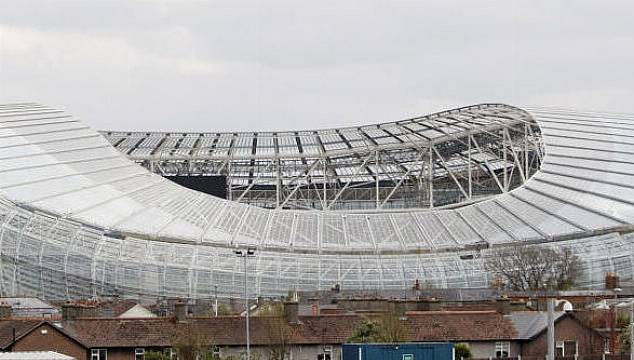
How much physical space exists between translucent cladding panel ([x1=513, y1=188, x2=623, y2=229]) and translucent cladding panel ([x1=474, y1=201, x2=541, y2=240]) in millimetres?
2019

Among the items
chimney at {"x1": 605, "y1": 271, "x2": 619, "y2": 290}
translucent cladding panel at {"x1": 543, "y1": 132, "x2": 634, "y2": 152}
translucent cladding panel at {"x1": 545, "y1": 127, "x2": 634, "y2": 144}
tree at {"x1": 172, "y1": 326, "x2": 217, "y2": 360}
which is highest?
translucent cladding panel at {"x1": 545, "y1": 127, "x2": 634, "y2": 144}

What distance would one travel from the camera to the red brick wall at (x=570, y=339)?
74.3 m

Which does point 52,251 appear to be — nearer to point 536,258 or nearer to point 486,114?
point 536,258

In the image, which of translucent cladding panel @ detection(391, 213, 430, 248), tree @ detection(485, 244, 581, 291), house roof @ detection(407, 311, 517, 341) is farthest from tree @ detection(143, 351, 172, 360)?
translucent cladding panel @ detection(391, 213, 430, 248)

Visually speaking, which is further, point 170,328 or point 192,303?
point 192,303

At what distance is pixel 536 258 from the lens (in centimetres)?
11431

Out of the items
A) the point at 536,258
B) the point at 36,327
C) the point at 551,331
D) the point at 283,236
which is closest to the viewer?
the point at 551,331

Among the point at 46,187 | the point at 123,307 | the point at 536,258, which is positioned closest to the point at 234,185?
the point at 46,187

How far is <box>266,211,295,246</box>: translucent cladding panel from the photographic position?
4754 inches

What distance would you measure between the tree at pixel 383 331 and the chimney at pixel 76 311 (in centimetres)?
1276

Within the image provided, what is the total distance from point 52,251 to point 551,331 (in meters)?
70.7

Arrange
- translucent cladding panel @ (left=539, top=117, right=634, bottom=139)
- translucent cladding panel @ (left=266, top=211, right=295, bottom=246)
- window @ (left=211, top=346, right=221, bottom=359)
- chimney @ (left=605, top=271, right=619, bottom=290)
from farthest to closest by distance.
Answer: translucent cladding panel @ (left=539, top=117, right=634, bottom=139) < translucent cladding panel @ (left=266, top=211, right=295, bottom=246) < chimney @ (left=605, top=271, right=619, bottom=290) < window @ (left=211, top=346, right=221, bottom=359)

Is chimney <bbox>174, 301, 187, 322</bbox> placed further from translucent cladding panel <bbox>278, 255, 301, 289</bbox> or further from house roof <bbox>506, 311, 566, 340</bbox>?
translucent cladding panel <bbox>278, 255, 301, 289</bbox>

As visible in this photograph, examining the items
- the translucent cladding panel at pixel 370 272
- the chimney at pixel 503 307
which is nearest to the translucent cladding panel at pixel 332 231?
the translucent cladding panel at pixel 370 272
